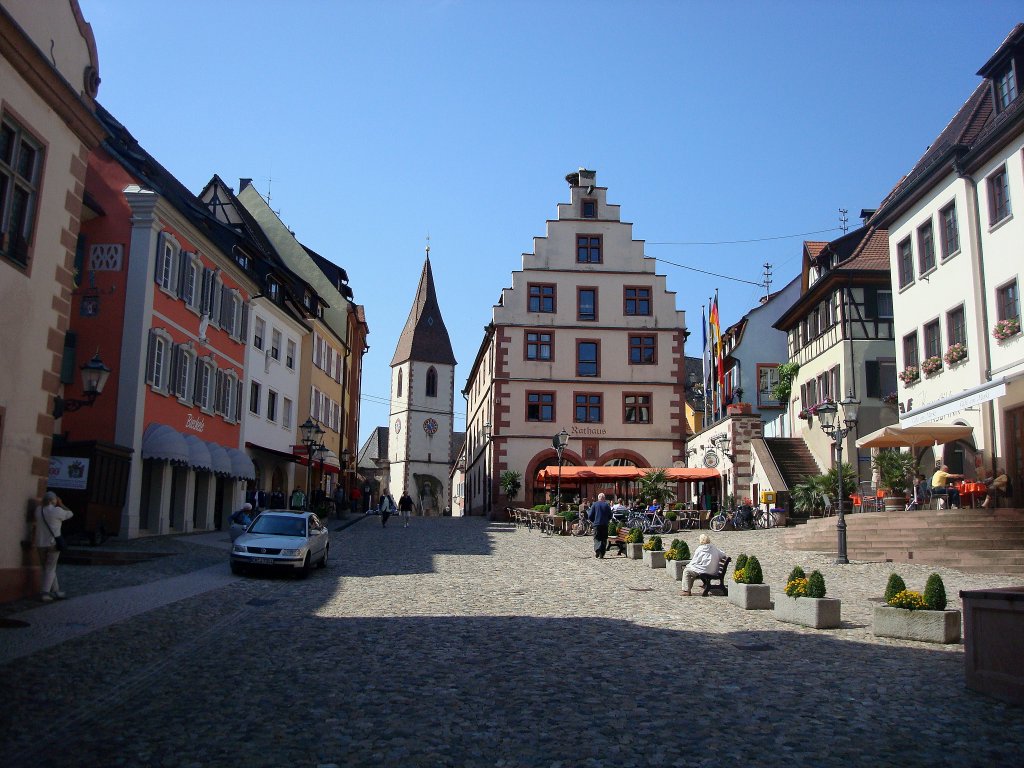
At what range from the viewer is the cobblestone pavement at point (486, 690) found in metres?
6.88

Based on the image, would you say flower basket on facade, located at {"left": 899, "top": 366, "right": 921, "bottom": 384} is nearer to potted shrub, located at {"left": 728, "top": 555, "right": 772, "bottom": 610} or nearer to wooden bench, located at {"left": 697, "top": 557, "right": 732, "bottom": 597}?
wooden bench, located at {"left": 697, "top": 557, "right": 732, "bottom": 597}

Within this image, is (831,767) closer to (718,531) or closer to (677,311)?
(718,531)

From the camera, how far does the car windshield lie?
21.0 meters

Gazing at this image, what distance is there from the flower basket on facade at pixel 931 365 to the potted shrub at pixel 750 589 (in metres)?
14.1

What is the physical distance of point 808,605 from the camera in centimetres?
1349

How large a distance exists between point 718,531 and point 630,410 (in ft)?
60.4

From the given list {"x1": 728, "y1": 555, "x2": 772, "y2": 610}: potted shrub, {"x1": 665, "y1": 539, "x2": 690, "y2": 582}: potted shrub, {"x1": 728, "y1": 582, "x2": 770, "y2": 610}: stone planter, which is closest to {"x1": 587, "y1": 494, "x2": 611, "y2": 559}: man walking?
{"x1": 665, "y1": 539, "x2": 690, "y2": 582}: potted shrub

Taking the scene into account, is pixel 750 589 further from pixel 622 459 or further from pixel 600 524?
pixel 622 459

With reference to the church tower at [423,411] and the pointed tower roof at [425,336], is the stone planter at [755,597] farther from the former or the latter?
the pointed tower roof at [425,336]

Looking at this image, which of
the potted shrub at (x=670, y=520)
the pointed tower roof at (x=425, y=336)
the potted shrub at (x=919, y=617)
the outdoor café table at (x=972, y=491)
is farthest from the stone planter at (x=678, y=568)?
the pointed tower roof at (x=425, y=336)

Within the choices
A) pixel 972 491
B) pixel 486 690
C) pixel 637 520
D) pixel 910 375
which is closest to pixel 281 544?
pixel 486 690

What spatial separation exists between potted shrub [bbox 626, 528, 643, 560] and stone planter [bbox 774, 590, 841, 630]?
11862 millimetres

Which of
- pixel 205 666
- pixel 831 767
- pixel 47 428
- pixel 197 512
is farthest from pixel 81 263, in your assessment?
pixel 831 767

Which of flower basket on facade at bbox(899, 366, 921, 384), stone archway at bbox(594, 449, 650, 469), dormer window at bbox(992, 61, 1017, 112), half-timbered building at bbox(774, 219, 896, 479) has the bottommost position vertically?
stone archway at bbox(594, 449, 650, 469)
